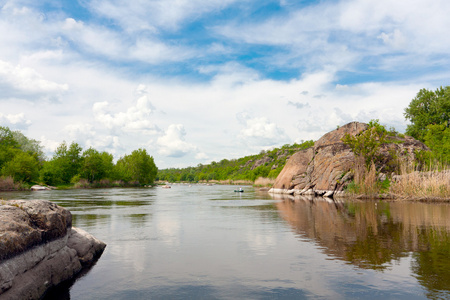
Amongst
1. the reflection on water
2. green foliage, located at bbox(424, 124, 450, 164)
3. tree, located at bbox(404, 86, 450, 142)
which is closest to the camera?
the reflection on water

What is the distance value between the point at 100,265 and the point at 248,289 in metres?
5.46

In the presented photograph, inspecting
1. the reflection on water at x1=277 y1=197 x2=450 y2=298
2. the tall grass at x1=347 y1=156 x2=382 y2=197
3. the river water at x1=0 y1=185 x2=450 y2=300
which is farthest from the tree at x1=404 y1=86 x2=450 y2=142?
the river water at x1=0 y1=185 x2=450 y2=300

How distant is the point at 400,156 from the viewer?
44562 millimetres

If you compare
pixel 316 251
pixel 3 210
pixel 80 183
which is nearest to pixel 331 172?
pixel 316 251

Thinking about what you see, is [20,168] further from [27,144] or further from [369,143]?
[369,143]

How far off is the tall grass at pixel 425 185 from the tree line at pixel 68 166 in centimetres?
7289

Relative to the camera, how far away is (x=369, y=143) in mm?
43219

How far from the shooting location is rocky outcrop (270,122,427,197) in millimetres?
45781

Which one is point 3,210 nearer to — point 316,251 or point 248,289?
point 248,289

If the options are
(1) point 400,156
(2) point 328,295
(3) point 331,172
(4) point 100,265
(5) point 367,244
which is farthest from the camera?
(3) point 331,172

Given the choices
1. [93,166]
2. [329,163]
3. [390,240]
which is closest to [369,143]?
[329,163]

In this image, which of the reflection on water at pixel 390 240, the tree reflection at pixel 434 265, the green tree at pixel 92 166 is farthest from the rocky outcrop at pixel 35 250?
the green tree at pixel 92 166

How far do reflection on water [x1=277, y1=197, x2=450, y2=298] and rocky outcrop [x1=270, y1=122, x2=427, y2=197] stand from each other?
23.6m

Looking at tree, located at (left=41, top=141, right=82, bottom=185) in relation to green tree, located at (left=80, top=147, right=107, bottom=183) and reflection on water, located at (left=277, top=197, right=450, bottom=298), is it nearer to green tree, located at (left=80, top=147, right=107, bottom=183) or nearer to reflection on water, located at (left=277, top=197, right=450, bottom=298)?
green tree, located at (left=80, top=147, right=107, bottom=183)
